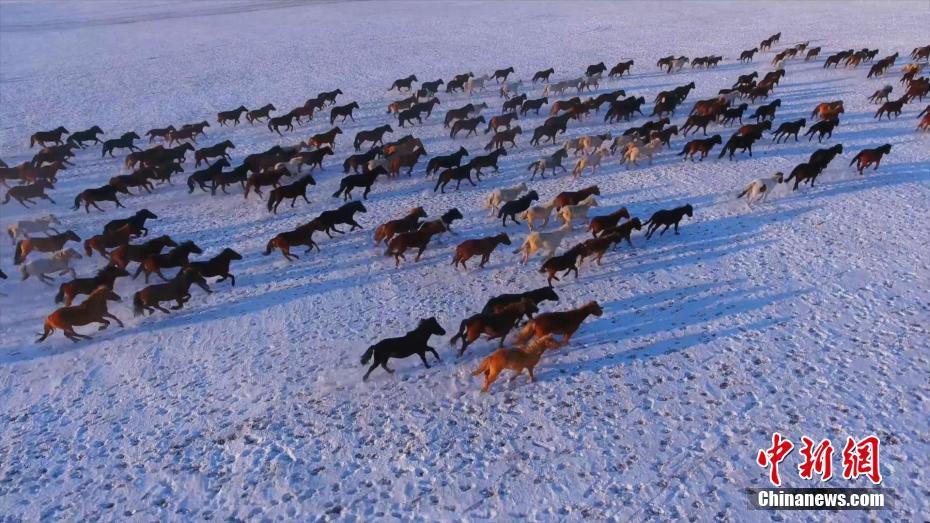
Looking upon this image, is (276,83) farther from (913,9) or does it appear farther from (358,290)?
(913,9)

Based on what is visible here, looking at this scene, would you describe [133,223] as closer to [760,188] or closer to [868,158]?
[760,188]

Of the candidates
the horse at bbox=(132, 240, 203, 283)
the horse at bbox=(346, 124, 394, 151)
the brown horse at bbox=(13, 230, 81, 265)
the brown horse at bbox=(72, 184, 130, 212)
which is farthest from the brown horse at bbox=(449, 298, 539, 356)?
the horse at bbox=(346, 124, 394, 151)

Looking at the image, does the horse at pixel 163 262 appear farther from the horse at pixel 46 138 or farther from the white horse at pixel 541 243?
the horse at pixel 46 138

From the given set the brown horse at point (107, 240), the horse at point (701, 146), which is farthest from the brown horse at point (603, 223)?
the brown horse at point (107, 240)

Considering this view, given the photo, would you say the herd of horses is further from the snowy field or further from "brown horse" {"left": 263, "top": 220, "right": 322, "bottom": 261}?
the snowy field

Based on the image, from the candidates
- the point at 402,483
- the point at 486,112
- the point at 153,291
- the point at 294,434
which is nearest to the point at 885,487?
the point at 402,483

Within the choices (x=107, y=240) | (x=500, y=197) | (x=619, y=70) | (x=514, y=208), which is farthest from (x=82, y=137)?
(x=619, y=70)
